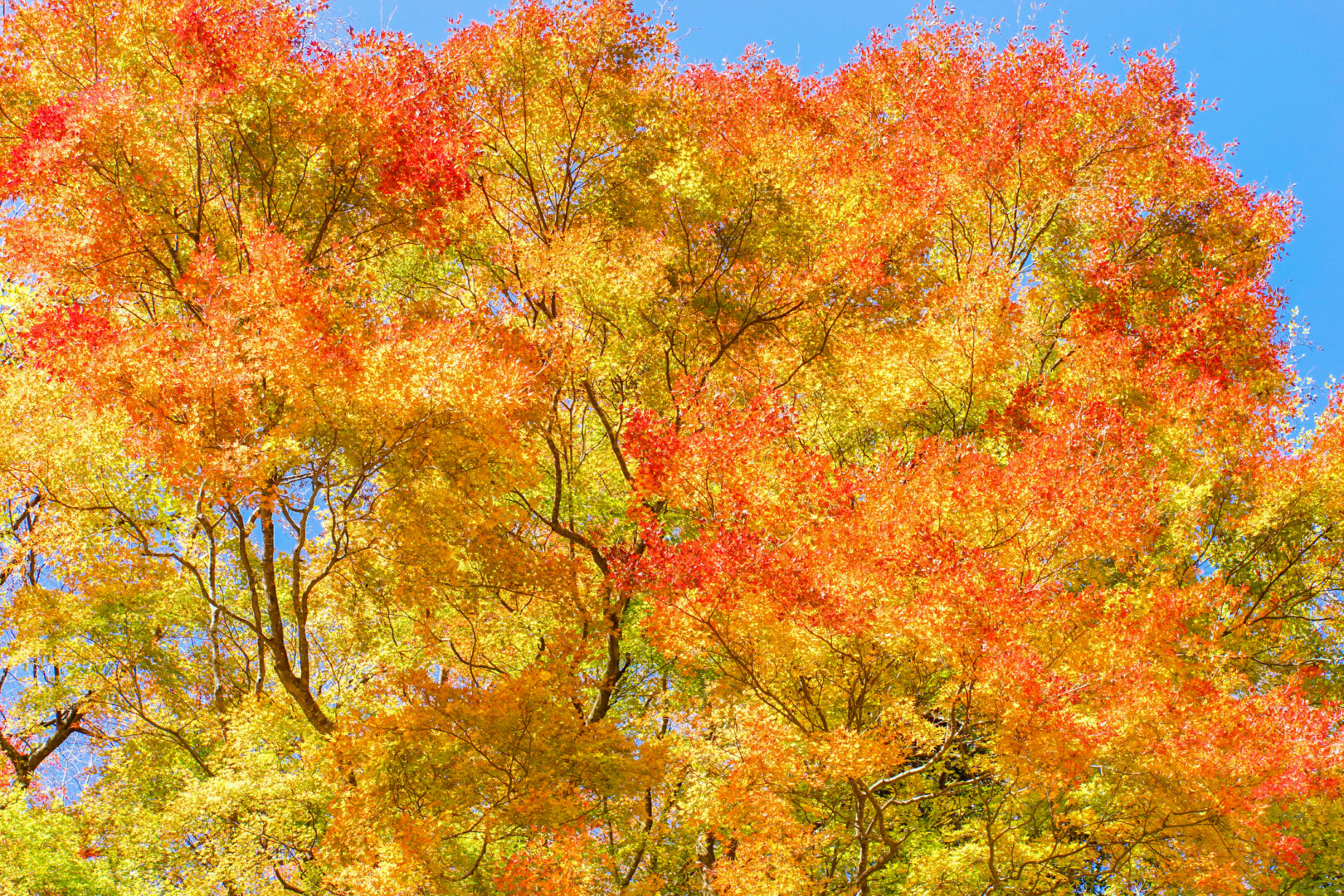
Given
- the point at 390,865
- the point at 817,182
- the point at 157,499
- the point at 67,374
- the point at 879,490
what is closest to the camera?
the point at 390,865

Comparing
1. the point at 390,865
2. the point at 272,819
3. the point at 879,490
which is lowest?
the point at 390,865

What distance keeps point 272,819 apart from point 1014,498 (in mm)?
9522

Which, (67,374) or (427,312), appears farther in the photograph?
(427,312)

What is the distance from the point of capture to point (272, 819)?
11312mm

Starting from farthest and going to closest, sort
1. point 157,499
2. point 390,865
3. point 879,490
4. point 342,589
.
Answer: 1. point 157,499
2. point 342,589
3. point 879,490
4. point 390,865

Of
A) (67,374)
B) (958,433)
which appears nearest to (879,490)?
(958,433)

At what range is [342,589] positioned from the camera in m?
13.2

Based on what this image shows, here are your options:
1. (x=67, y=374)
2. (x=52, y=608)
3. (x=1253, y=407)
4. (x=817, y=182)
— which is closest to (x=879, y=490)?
(x=817, y=182)

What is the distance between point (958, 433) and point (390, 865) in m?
10.1

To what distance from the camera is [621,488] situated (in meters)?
15.0

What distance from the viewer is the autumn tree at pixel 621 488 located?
33.3 ft

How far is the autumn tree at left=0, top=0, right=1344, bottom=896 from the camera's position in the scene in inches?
399

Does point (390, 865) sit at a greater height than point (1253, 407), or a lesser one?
lesser

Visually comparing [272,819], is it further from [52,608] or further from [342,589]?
[52,608]
